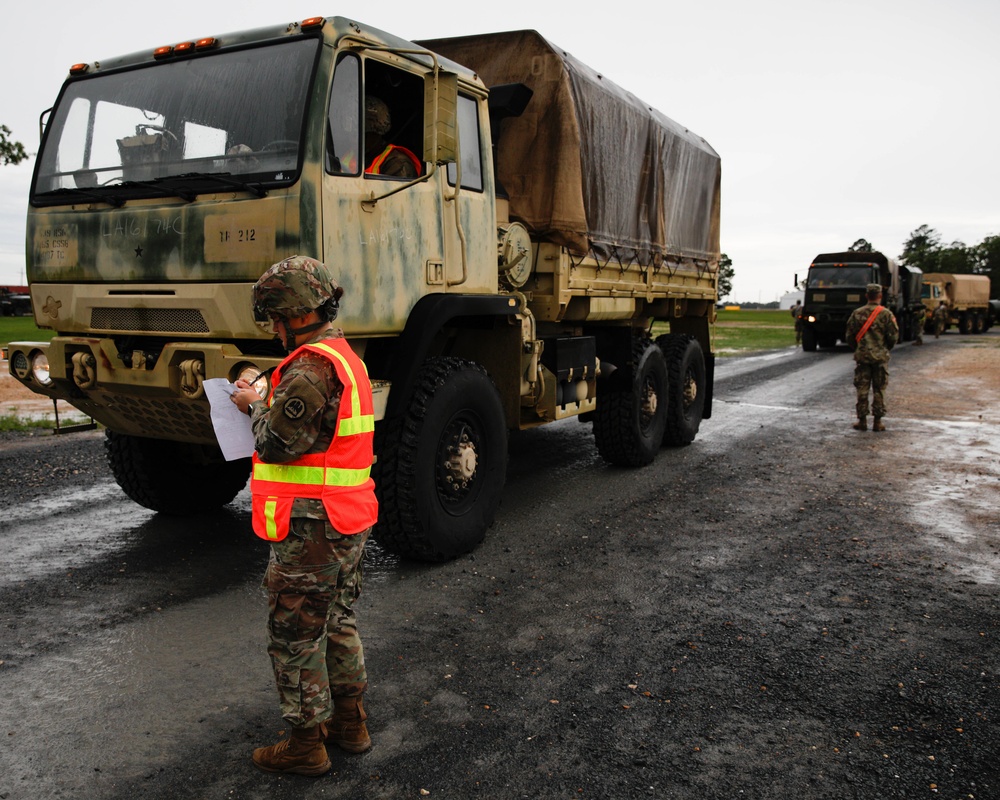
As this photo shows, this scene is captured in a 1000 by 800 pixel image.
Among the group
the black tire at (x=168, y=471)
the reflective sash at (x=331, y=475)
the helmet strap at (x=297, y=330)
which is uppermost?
the helmet strap at (x=297, y=330)

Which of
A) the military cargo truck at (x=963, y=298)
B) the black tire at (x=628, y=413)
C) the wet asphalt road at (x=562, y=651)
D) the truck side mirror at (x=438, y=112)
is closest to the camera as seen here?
the wet asphalt road at (x=562, y=651)

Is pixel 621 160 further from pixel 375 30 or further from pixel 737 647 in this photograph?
pixel 737 647

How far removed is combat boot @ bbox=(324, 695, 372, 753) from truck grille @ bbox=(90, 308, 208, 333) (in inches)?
84.9

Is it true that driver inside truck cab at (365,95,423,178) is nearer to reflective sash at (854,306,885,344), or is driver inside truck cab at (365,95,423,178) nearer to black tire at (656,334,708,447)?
black tire at (656,334,708,447)

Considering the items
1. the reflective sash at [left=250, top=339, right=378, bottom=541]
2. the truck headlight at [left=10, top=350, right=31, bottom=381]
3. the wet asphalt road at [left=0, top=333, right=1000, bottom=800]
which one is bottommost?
the wet asphalt road at [left=0, top=333, right=1000, bottom=800]

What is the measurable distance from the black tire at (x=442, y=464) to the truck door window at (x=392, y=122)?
1149 mm

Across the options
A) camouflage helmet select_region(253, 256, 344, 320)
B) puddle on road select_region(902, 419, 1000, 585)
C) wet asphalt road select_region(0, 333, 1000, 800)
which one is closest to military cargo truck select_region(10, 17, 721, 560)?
wet asphalt road select_region(0, 333, 1000, 800)

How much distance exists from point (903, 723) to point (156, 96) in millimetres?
4755

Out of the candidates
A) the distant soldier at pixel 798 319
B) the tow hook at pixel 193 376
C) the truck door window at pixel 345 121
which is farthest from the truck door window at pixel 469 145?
the distant soldier at pixel 798 319

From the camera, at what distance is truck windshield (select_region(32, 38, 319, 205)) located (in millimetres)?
4516

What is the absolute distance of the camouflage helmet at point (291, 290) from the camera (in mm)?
2938

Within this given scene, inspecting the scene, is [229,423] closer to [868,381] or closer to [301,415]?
[301,415]

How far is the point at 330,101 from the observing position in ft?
14.9

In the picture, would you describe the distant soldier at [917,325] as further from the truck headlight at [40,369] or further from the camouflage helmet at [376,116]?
the truck headlight at [40,369]
